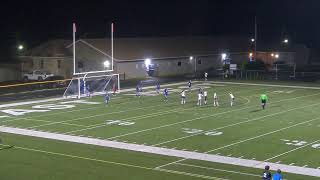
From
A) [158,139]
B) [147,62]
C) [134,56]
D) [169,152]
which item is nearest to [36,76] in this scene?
[134,56]

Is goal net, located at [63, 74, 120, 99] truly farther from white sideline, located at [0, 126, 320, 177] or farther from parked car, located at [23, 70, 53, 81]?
white sideline, located at [0, 126, 320, 177]

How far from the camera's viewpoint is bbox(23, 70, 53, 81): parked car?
55500mm

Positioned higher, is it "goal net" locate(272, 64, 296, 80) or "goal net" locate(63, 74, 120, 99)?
"goal net" locate(272, 64, 296, 80)

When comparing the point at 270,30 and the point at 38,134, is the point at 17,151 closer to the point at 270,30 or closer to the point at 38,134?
the point at 38,134

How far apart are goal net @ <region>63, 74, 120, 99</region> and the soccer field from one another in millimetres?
1504

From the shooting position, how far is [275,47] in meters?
81.8

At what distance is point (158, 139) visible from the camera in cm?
2580

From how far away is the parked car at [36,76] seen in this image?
5550 cm

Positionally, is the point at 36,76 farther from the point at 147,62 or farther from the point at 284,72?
the point at 284,72

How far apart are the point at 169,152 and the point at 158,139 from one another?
2737mm

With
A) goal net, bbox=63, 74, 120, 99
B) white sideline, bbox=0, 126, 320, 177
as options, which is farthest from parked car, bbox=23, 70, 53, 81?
white sideline, bbox=0, 126, 320, 177

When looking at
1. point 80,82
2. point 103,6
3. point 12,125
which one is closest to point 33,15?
point 103,6

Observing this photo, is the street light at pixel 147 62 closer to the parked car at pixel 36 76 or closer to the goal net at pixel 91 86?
the parked car at pixel 36 76

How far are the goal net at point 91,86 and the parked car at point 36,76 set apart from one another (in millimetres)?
10931
